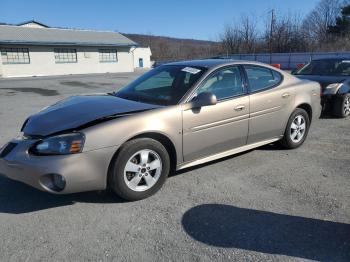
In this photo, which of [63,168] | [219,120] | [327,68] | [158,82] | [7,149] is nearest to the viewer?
[63,168]

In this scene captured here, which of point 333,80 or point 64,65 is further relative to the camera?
point 64,65

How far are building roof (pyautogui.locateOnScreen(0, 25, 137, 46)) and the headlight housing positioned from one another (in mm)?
27323

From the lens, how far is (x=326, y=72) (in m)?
8.67

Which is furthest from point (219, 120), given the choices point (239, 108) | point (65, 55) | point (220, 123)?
point (65, 55)

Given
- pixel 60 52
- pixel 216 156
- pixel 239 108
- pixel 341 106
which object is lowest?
pixel 216 156

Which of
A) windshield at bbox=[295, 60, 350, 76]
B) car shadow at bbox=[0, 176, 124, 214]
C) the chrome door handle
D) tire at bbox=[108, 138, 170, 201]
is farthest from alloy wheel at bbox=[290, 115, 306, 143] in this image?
windshield at bbox=[295, 60, 350, 76]

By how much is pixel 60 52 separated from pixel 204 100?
98.2 ft

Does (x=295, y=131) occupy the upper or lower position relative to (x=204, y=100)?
lower

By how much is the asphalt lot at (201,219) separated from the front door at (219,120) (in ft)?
1.33

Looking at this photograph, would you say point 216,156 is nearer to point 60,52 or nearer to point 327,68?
point 327,68

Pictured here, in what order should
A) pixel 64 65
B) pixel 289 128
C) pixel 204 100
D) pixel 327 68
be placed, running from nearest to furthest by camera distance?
pixel 204 100
pixel 289 128
pixel 327 68
pixel 64 65

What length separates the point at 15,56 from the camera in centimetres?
2866

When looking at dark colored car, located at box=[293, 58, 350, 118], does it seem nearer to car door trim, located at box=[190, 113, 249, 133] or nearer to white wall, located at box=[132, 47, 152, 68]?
car door trim, located at box=[190, 113, 249, 133]

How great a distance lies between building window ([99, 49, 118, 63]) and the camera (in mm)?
33688
